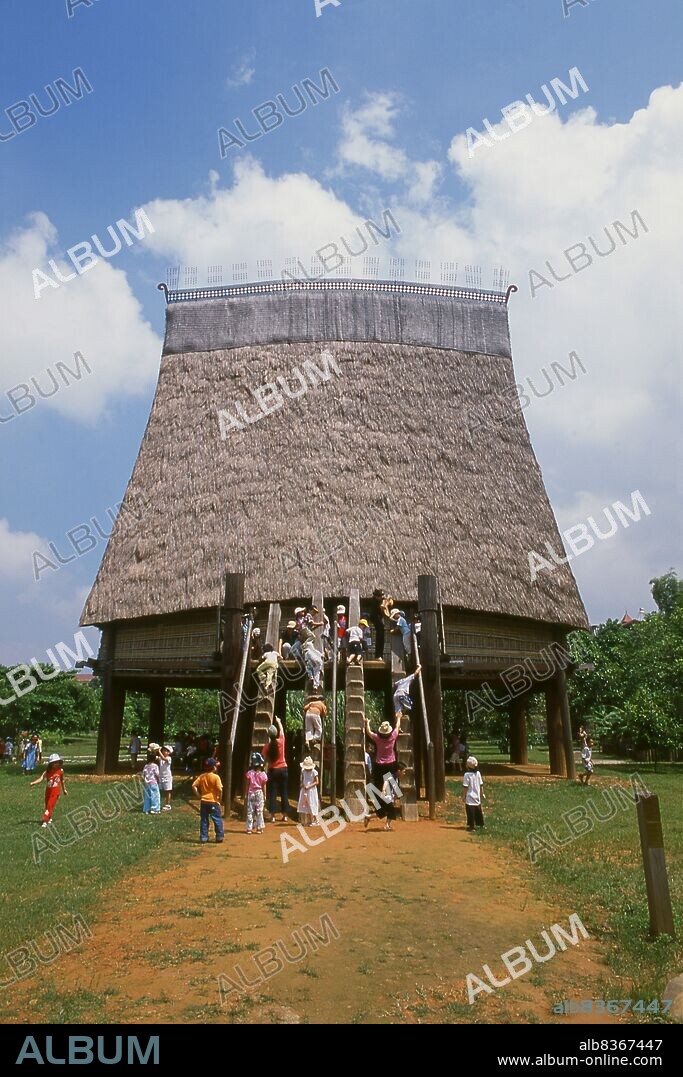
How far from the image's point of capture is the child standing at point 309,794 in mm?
10922

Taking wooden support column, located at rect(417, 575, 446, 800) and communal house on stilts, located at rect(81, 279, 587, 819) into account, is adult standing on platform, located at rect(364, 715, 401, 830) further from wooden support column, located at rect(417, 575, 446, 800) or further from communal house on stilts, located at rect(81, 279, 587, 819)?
communal house on stilts, located at rect(81, 279, 587, 819)

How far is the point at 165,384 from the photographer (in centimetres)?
2278

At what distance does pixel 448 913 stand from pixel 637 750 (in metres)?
27.3

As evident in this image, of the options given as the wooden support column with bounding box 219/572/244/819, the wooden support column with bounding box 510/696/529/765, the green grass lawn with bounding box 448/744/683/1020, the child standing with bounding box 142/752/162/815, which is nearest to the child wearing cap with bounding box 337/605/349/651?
the wooden support column with bounding box 219/572/244/819

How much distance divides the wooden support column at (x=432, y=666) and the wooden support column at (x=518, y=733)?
42.5 ft

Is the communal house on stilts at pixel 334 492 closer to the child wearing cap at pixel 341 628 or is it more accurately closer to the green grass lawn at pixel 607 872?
the child wearing cap at pixel 341 628

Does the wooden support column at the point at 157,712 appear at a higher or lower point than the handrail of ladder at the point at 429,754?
higher

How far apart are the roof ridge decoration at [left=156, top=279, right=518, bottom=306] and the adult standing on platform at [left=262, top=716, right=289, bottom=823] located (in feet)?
49.8

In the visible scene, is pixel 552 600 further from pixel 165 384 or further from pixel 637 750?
pixel 637 750

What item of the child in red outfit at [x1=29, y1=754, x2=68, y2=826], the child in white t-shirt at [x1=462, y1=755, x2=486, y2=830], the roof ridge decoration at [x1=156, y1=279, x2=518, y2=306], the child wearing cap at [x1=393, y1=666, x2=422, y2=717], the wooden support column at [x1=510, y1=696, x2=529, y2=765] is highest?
the roof ridge decoration at [x1=156, y1=279, x2=518, y2=306]

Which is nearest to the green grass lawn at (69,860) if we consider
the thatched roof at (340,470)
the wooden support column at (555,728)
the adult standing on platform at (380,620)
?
the adult standing on platform at (380,620)

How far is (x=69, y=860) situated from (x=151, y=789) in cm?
363

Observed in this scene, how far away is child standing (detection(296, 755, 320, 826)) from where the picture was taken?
35.8ft
